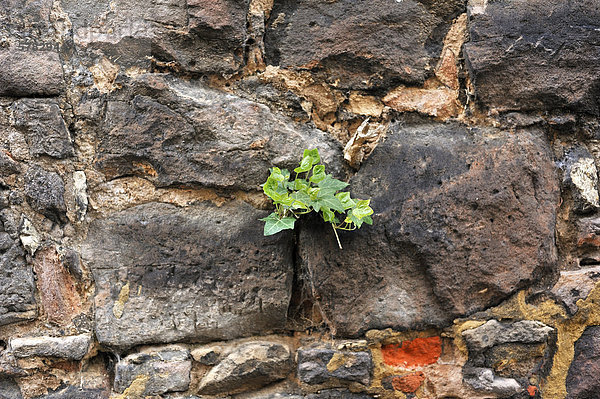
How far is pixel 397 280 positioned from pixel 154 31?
91 centimetres

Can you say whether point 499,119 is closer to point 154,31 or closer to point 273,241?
point 273,241

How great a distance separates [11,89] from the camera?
1.35 meters

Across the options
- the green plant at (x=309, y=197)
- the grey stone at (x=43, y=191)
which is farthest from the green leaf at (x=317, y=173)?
the grey stone at (x=43, y=191)

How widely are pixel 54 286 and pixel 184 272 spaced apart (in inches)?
12.9

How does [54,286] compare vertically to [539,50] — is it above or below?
below

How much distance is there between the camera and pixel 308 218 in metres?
1.44

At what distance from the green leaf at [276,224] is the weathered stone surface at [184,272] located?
0.09 meters

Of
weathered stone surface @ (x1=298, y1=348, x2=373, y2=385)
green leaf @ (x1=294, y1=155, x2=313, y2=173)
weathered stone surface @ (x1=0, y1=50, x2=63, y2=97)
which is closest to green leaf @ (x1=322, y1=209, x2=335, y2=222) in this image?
green leaf @ (x1=294, y1=155, x2=313, y2=173)

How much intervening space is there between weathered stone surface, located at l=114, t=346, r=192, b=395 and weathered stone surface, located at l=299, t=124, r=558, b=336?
16.1 inches

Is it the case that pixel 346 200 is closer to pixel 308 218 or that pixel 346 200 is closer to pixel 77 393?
pixel 308 218

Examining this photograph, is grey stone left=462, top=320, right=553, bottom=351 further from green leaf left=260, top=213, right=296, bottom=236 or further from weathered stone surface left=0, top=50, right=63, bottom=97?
weathered stone surface left=0, top=50, right=63, bottom=97

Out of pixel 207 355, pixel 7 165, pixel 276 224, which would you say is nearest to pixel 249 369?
pixel 207 355

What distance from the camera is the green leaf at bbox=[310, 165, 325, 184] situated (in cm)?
135

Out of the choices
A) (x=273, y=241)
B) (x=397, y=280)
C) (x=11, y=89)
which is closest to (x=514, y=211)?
(x=397, y=280)
